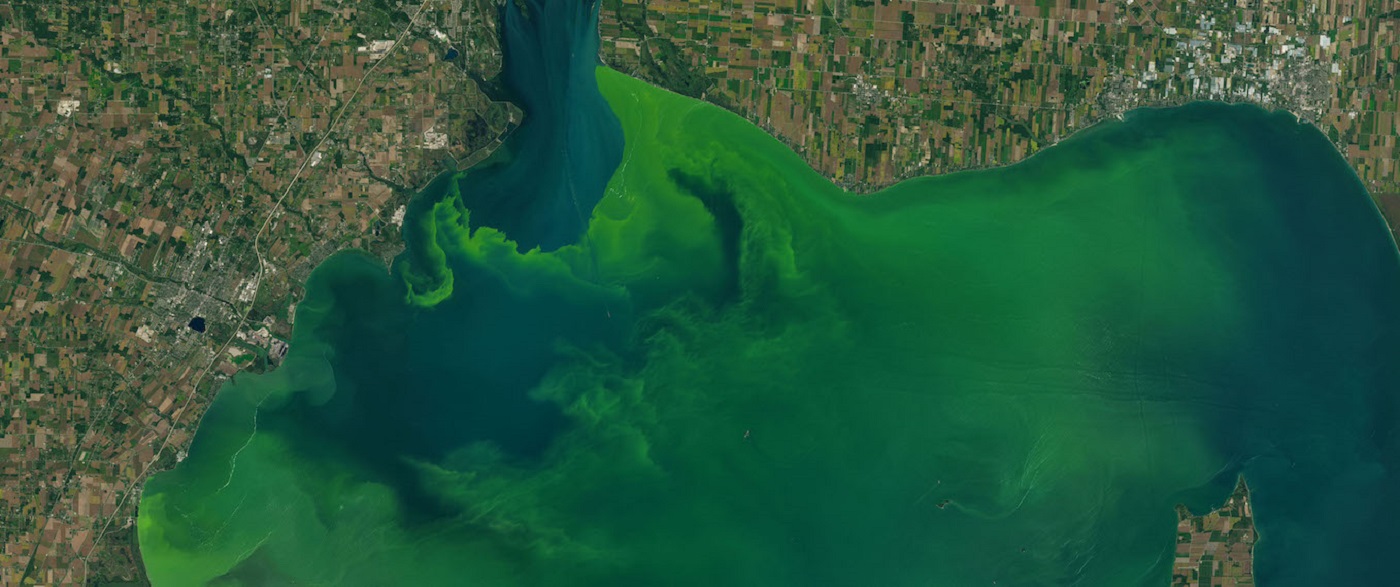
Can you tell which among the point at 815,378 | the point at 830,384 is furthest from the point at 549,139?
the point at 830,384

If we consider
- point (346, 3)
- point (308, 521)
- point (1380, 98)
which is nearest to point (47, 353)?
point (308, 521)

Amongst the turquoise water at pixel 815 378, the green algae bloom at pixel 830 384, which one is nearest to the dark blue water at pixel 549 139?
the turquoise water at pixel 815 378

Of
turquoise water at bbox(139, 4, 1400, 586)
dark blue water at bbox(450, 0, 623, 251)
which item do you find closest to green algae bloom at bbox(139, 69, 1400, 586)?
turquoise water at bbox(139, 4, 1400, 586)

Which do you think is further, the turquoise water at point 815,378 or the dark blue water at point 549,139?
the dark blue water at point 549,139

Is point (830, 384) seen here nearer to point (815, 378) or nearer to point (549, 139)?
point (815, 378)

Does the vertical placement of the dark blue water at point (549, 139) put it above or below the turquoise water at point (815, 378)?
above

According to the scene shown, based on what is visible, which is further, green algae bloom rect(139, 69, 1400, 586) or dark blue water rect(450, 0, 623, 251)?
dark blue water rect(450, 0, 623, 251)

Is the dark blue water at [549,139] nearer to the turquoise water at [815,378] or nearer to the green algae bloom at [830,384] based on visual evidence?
the turquoise water at [815,378]

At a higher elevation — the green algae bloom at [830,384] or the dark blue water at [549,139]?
the dark blue water at [549,139]

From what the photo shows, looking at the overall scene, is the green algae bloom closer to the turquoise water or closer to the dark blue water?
the turquoise water
